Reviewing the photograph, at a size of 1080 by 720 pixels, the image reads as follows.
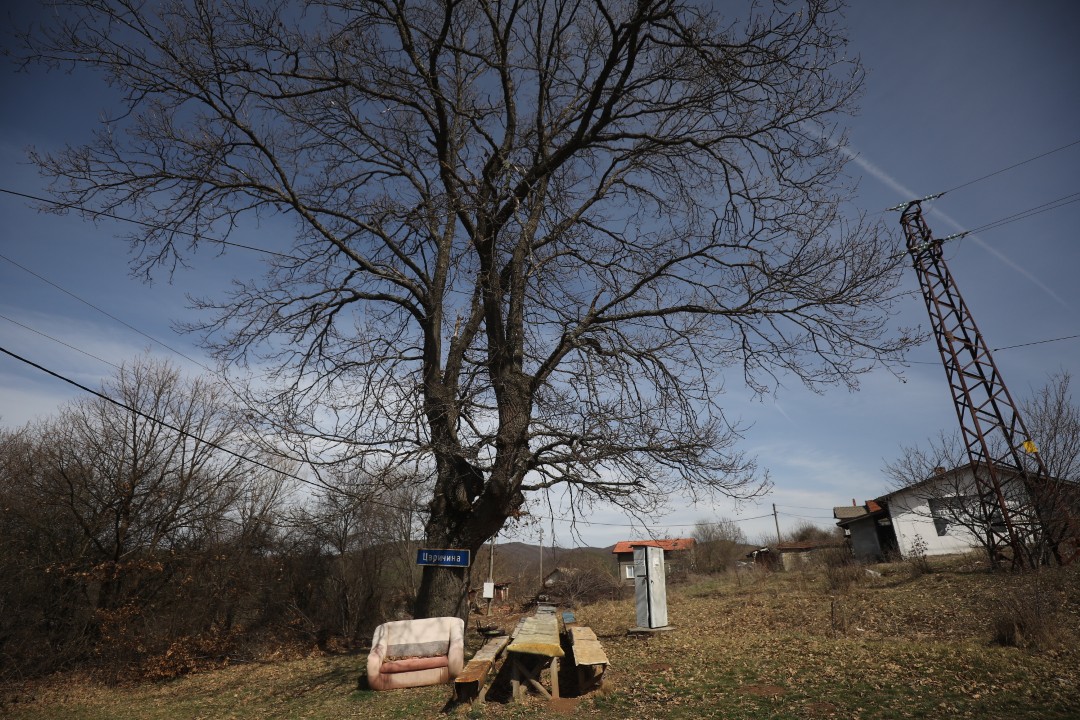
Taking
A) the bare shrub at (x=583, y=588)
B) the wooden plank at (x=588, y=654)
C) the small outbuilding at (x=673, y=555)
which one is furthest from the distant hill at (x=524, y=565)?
the wooden plank at (x=588, y=654)

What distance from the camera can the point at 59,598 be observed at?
14.3 m

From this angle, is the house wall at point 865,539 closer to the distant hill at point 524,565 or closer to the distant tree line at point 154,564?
the distant hill at point 524,565

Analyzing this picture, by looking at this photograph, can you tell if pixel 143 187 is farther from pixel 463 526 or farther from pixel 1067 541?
pixel 1067 541

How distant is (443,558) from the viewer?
942 centimetres

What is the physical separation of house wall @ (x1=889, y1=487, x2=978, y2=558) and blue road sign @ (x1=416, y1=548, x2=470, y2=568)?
2678cm

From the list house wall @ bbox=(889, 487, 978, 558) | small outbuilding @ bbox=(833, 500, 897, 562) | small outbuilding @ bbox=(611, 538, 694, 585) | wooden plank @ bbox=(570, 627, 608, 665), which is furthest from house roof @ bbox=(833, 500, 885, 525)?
wooden plank @ bbox=(570, 627, 608, 665)

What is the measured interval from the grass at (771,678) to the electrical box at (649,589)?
53cm

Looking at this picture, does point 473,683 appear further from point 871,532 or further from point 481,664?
point 871,532

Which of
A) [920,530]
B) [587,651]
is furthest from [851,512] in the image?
[587,651]

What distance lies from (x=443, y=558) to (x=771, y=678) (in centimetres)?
527

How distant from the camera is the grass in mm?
6387

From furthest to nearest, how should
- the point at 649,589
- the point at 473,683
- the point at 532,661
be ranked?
1. the point at 649,589
2. the point at 532,661
3. the point at 473,683

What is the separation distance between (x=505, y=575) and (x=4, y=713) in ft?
101

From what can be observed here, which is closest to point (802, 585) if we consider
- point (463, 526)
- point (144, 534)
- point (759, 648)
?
point (759, 648)
